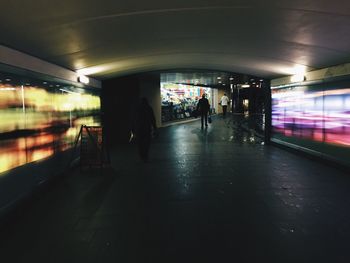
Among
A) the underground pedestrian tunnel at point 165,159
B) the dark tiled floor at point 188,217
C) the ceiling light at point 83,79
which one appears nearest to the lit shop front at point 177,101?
the ceiling light at point 83,79

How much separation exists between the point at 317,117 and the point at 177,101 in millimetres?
25492

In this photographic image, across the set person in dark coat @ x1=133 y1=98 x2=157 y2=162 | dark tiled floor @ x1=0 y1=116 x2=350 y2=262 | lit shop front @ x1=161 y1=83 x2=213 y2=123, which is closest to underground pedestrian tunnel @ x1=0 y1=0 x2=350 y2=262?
dark tiled floor @ x1=0 y1=116 x2=350 y2=262

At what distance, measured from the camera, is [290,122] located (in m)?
11.3

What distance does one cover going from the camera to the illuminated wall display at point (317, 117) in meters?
7.88

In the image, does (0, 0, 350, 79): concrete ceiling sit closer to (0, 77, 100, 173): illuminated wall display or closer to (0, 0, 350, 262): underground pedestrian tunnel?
(0, 0, 350, 262): underground pedestrian tunnel

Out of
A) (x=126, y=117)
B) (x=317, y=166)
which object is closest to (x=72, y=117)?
(x=317, y=166)

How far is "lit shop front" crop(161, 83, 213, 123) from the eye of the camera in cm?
2775

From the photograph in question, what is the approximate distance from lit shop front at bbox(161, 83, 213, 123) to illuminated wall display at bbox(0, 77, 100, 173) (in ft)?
58.2

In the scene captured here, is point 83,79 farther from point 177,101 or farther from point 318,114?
point 177,101

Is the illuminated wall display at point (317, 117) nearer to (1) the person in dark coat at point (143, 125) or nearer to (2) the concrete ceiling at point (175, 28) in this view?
(2) the concrete ceiling at point (175, 28)

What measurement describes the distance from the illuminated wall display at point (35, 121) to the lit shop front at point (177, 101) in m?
17.7

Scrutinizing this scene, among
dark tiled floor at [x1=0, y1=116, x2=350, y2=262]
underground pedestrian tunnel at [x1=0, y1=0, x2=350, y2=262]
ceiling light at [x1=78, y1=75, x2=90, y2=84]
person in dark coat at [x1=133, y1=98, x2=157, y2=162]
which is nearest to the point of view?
dark tiled floor at [x1=0, y1=116, x2=350, y2=262]

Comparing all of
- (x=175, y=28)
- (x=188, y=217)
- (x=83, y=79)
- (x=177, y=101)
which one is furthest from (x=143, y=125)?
(x=177, y=101)

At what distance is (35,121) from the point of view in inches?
249
